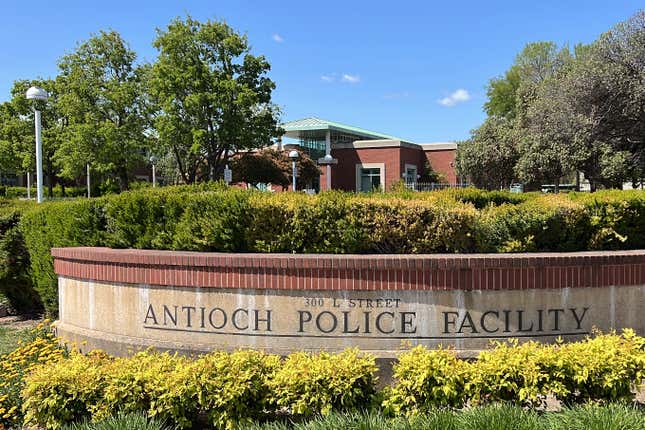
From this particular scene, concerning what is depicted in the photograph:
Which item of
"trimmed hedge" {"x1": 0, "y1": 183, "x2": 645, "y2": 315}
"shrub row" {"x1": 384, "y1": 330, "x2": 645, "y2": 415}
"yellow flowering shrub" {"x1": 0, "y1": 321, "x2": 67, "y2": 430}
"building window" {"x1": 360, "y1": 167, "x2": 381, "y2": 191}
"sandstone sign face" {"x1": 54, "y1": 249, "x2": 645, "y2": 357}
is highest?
"building window" {"x1": 360, "y1": 167, "x2": 381, "y2": 191}

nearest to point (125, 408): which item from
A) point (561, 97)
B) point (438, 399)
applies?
point (438, 399)

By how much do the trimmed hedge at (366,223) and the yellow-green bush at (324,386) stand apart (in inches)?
61.3

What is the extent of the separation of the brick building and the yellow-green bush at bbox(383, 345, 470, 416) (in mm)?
42416

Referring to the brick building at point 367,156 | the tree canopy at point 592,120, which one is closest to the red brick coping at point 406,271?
the tree canopy at point 592,120

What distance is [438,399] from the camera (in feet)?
12.6

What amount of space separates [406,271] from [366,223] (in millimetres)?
715

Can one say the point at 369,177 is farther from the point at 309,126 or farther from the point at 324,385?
the point at 324,385

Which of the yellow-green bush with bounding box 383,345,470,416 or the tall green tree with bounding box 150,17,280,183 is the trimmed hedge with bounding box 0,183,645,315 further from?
the tall green tree with bounding box 150,17,280,183

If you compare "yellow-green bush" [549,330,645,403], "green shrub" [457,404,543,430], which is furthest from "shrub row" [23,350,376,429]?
"yellow-green bush" [549,330,645,403]

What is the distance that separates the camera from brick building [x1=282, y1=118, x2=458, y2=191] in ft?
154

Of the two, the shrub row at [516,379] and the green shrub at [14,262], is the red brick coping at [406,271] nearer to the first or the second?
the shrub row at [516,379]

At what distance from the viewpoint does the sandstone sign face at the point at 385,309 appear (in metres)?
4.82

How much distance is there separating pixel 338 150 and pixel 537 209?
4451 cm

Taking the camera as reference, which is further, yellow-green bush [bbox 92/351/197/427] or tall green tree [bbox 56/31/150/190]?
tall green tree [bbox 56/31/150/190]
